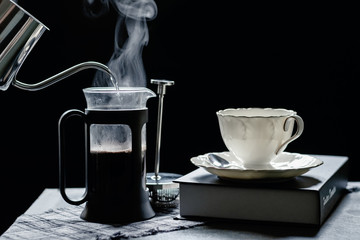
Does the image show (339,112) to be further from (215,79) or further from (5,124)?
(5,124)

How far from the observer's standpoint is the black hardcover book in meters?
1.00

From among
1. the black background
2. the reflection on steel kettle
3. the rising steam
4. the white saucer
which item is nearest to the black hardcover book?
the white saucer

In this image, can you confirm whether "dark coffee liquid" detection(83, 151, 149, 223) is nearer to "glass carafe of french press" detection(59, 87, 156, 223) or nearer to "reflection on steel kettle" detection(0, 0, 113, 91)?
"glass carafe of french press" detection(59, 87, 156, 223)

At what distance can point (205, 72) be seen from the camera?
1995 mm

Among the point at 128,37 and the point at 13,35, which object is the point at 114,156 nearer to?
the point at 13,35

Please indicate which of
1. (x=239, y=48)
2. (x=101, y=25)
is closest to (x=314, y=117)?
(x=239, y=48)

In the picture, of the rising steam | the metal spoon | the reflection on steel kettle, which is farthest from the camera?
the rising steam

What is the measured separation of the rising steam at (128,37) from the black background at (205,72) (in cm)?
4

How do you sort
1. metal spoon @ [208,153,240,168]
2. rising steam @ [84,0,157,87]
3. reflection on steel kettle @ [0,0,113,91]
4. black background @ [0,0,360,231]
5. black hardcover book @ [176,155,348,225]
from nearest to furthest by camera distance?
reflection on steel kettle @ [0,0,113,91]
black hardcover book @ [176,155,348,225]
metal spoon @ [208,153,240,168]
rising steam @ [84,0,157,87]
black background @ [0,0,360,231]

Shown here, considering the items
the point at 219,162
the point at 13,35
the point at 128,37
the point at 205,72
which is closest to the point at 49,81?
the point at 13,35

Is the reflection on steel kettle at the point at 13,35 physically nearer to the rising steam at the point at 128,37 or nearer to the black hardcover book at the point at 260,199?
the rising steam at the point at 128,37

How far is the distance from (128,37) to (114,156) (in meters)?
0.81

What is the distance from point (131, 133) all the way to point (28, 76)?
0.98m

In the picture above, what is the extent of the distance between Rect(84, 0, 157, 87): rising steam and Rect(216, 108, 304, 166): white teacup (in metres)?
0.23
